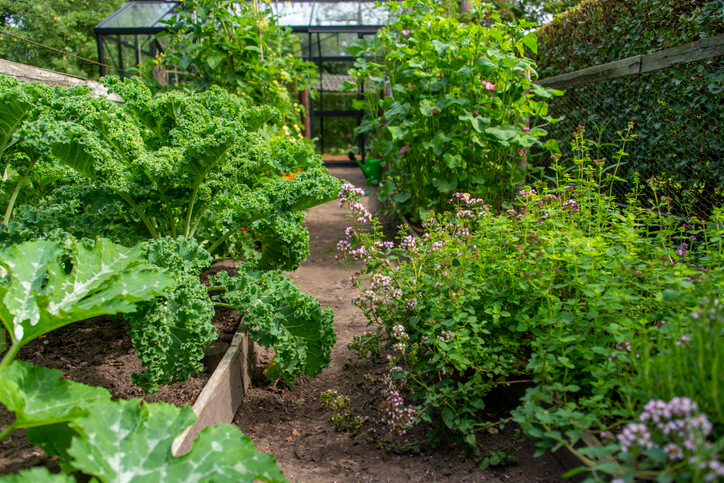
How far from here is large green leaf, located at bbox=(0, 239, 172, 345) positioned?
1.53 meters

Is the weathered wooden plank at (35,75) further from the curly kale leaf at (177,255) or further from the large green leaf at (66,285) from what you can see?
the large green leaf at (66,285)

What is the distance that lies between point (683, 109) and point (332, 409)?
10.5 ft

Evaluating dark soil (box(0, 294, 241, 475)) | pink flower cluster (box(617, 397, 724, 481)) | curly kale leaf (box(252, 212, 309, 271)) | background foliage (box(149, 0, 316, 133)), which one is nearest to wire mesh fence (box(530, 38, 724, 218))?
curly kale leaf (box(252, 212, 309, 271))

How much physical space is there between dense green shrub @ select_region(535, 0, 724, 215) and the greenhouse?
0.07 feet

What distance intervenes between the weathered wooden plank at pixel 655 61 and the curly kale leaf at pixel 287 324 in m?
2.64

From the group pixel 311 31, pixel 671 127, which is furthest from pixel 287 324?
pixel 311 31

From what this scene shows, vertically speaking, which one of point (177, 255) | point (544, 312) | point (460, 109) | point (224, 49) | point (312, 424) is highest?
point (224, 49)

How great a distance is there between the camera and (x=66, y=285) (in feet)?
5.53

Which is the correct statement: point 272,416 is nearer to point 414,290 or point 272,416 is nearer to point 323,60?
point 414,290

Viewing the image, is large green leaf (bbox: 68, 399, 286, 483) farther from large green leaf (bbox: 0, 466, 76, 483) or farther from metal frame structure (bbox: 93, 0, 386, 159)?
metal frame structure (bbox: 93, 0, 386, 159)

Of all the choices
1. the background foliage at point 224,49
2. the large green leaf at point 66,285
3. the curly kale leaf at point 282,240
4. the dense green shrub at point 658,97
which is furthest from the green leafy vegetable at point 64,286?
the background foliage at point 224,49

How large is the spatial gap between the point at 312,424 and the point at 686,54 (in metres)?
3.04

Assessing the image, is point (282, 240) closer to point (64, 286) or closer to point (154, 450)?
point (64, 286)

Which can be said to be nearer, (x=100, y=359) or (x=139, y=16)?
(x=100, y=359)
